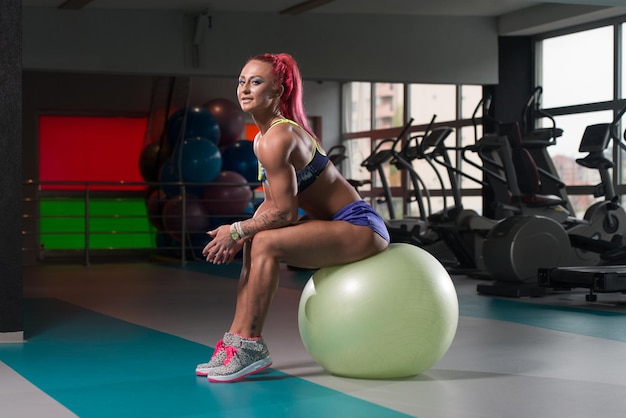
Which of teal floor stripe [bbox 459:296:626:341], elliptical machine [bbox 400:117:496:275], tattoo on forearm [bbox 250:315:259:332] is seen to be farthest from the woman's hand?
elliptical machine [bbox 400:117:496:275]

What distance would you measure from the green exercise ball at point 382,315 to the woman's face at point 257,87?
0.66m

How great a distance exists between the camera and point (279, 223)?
3107 millimetres

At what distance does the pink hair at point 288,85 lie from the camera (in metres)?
3.25

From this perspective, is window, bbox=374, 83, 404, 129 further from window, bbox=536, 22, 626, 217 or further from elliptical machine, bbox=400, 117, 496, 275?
elliptical machine, bbox=400, 117, 496, 275

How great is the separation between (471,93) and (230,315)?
23.0 ft

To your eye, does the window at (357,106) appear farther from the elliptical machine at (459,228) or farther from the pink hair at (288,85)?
the pink hair at (288,85)

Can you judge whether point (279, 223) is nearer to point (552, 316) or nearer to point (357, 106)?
point (552, 316)

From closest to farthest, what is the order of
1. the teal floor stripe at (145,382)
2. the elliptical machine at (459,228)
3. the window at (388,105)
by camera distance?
the teal floor stripe at (145,382)
the elliptical machine at (459,228)
the window at (388,105)

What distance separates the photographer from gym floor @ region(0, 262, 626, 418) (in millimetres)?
2758

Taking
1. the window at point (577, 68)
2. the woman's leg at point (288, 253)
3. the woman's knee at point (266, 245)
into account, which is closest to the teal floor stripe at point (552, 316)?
the woman's leg at point (288, 253)

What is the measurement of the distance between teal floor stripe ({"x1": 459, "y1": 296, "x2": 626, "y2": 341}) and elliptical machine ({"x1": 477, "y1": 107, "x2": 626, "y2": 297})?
27 centimetres

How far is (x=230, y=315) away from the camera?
521 centimetres

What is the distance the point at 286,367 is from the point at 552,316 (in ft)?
7.67

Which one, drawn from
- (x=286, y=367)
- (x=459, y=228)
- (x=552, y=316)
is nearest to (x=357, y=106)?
(x=459, y=228)
